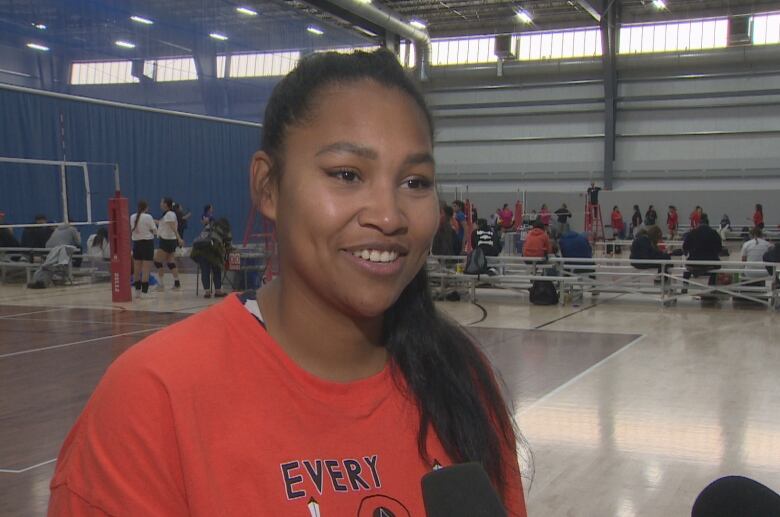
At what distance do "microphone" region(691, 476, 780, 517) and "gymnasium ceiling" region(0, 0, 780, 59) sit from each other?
62.0 feet

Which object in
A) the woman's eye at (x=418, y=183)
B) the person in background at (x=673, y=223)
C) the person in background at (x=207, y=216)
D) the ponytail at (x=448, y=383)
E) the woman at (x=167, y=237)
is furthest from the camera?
the person in background at (x=673, y=223)

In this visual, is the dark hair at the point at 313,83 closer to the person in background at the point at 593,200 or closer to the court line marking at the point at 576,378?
the court line marking at the point at 576,378

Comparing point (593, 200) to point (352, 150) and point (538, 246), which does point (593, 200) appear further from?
point (352, 150)

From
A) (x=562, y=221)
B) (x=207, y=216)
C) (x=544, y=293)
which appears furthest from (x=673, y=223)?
(x=544, y=293)

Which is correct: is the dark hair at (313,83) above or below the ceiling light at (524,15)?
below

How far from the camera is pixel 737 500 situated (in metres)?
1.13

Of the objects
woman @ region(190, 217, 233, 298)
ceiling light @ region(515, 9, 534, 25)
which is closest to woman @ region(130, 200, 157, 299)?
woman @ region(190, 217, 233, 298)

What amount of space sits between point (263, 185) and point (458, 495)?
0.64 meters

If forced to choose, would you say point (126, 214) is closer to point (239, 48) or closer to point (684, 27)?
point (239, 48)

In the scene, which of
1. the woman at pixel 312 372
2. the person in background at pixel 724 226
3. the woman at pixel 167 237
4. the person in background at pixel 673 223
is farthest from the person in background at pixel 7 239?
the person in background at pixel 724 226

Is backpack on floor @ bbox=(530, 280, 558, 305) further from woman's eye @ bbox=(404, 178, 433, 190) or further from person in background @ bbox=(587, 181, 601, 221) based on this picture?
person in background @ bbox=(587, 181, 601, 221)

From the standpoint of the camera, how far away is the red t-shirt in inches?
42.1

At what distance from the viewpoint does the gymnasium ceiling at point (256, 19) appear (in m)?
18.7

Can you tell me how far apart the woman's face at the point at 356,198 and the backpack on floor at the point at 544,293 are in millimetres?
12141
